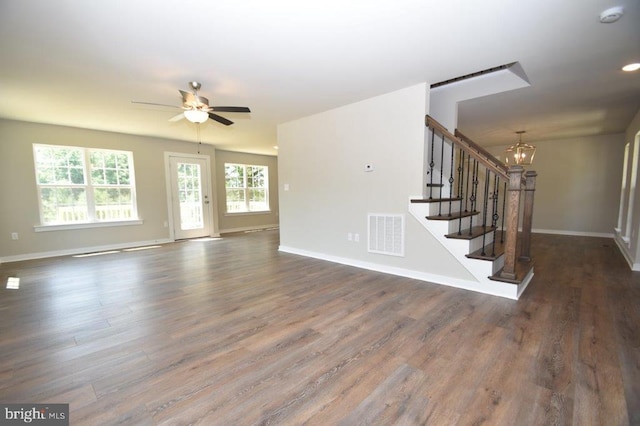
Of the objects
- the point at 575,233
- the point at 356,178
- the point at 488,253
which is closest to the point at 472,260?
the point at 488,253

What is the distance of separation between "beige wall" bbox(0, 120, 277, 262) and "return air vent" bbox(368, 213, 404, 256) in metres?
5.02

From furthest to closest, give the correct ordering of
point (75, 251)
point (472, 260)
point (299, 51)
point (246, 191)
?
1. point (246, 191)
2. point (75, 251)
3. point (472, 260)
4. point (299, 51)

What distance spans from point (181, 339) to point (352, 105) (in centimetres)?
351

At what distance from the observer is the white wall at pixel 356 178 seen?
11.2 feet

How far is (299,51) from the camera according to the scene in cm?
250

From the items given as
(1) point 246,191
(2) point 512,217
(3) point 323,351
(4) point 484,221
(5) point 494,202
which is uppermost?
(1) point 246,191

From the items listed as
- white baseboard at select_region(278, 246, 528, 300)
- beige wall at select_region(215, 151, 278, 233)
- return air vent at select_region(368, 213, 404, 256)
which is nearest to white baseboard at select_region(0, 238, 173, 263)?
beige wall at select_region(215, 151, 278, 233)

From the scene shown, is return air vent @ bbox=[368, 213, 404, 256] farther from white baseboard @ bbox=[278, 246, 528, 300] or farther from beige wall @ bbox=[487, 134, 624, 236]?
beige wall @ bbox=[487, 134, 624, 236]

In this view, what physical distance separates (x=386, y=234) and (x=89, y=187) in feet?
18.8

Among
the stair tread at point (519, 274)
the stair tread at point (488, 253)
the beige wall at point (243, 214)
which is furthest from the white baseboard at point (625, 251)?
the beige wall at point (243, 214)

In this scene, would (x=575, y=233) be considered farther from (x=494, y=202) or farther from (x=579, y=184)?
(x=494, y=202)

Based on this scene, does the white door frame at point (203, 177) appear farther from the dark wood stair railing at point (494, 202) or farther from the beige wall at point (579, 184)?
the beige wall at point (579, 184)

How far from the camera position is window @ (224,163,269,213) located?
7.96m

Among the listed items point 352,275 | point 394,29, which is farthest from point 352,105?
point 352,275
